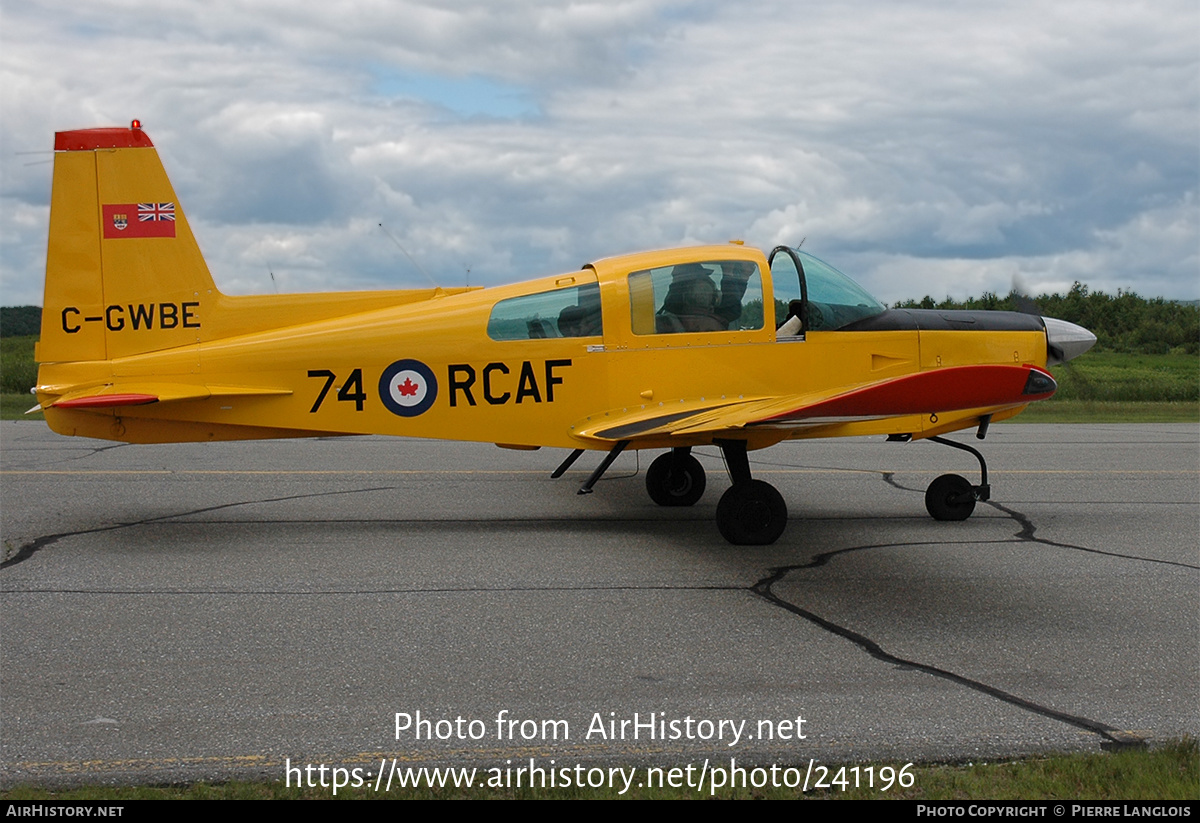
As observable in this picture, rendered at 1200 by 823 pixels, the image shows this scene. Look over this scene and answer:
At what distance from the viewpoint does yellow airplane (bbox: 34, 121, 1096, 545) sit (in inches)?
340

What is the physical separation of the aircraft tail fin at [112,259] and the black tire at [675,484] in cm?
439

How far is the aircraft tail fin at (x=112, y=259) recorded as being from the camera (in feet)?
28.5

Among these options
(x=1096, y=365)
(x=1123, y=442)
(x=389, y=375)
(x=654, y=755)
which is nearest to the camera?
(x=654, y=755)

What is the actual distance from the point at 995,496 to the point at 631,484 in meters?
3.82

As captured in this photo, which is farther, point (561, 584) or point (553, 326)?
point (553, 326)

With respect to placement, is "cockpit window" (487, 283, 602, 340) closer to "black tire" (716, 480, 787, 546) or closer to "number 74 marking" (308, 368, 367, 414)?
"number 74 marking" (308, 368, 367, 414)

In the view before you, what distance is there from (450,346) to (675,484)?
2.77 m

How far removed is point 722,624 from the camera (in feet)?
20.3

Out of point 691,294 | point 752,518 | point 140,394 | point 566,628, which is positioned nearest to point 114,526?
point 140,394

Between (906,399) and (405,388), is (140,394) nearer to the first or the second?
(405,388)

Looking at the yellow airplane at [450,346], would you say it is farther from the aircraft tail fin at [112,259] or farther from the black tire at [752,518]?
the black tire at [752,518]

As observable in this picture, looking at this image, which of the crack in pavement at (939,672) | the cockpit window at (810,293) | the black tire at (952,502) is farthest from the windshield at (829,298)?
the crack in pavement at (939,672)

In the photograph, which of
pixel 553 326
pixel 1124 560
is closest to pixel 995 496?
pixel 1124 560

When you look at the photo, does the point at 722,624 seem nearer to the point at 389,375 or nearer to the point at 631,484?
the point at 389,375
